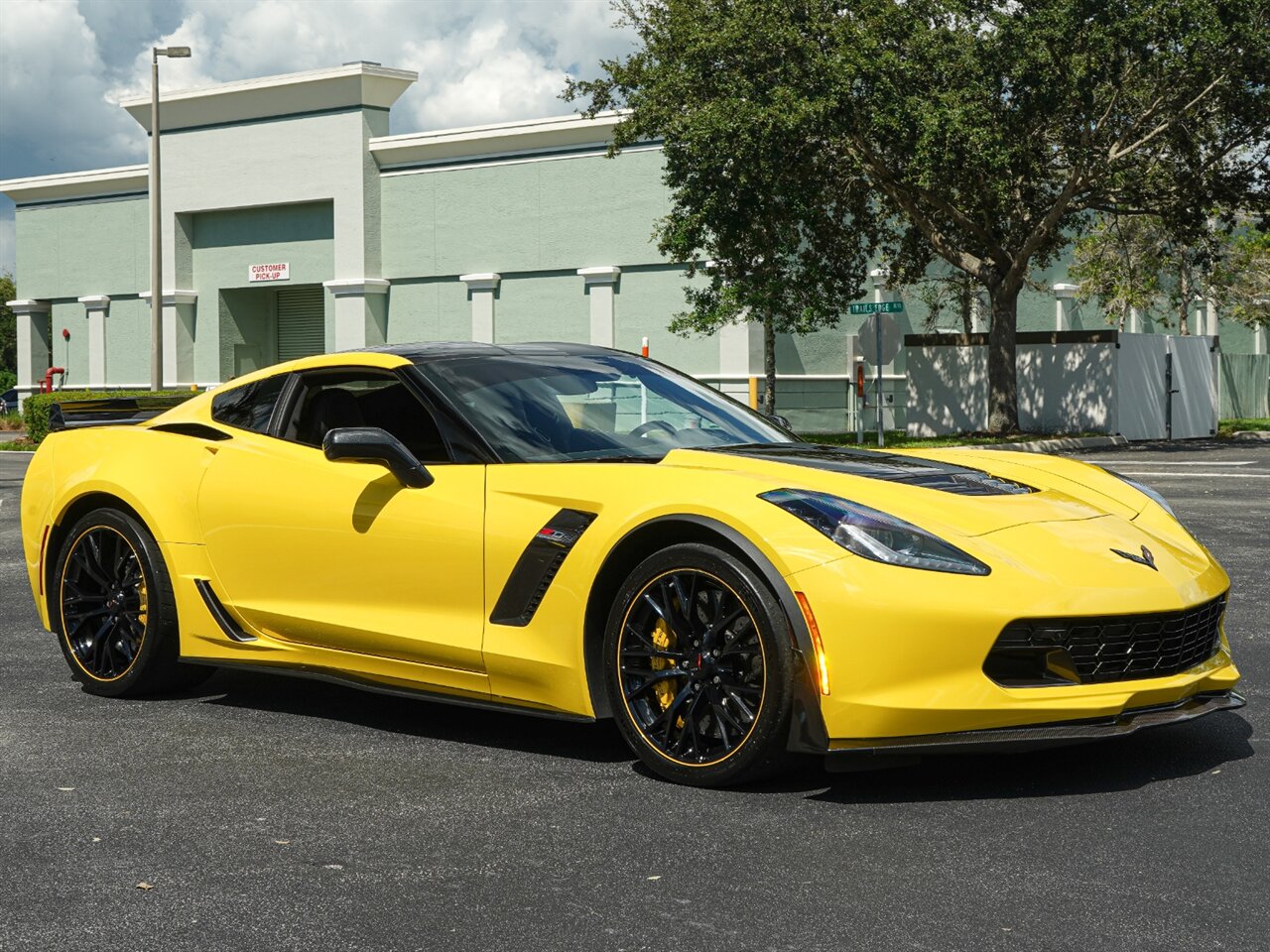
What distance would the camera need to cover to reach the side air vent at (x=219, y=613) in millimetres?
6105

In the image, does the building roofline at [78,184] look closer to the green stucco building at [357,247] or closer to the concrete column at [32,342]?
the green stucco building at [357,247]

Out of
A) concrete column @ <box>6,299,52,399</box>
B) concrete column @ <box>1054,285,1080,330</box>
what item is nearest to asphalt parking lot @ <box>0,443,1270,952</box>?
concrete column @ <box>1054,285,1080,330</box>

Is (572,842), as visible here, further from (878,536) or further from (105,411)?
(105,411)

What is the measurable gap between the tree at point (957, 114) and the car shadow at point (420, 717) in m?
21.4

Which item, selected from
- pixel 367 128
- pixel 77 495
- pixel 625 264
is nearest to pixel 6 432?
pixel 367 128

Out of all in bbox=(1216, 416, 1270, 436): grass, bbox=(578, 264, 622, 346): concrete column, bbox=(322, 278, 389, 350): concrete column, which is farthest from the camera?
bbox=(322, 278, 389, 350): concrete column

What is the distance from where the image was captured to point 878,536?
15.3 ft

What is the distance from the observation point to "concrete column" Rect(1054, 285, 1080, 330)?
48.9 meters

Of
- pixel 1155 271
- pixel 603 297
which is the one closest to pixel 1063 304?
pixel 1155 271

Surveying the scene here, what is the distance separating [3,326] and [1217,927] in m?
104

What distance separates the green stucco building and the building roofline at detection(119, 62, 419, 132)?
0.06 metres

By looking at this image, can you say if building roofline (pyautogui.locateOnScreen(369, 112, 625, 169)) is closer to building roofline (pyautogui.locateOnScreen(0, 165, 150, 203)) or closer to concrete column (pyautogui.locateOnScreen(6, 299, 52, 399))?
building roofline (pyautogui.locateOnScreen(0, 165, 150, 203))

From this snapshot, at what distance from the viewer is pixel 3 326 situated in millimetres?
99625

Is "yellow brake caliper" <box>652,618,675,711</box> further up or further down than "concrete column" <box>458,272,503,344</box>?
further down
